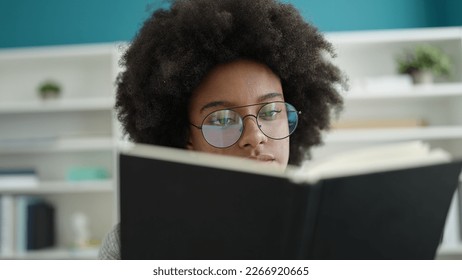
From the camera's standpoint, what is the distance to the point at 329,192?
45 centimetres

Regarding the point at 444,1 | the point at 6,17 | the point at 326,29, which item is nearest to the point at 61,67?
the point at 6,17

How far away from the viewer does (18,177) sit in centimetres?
223

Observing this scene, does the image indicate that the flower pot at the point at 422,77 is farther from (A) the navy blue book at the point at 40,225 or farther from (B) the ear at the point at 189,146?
(A) the navy blue book at the point at 40,225

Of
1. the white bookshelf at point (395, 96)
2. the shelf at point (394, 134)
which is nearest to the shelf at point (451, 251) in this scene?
the white bookshelf at point (395, 96)

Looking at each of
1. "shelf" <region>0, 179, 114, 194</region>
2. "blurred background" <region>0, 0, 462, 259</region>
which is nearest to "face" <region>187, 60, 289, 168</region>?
"blurred background" <region>0, 0, 462, 259</region>

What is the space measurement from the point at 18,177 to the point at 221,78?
5.37ft

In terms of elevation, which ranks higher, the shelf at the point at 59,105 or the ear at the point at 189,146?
the shelf at the point at 59,105

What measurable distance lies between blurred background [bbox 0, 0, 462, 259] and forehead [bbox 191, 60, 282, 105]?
1253 mm

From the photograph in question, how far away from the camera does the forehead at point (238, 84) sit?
2.67 ft

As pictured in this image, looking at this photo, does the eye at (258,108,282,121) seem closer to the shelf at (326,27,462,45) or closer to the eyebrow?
the eyebrow

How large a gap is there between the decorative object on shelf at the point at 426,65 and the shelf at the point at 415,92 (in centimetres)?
4

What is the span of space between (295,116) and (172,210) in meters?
0.43

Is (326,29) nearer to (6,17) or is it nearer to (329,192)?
(6,17)
